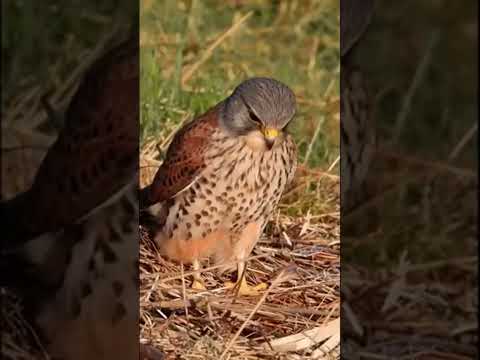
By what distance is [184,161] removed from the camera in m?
1.69

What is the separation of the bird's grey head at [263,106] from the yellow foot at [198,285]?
213 mm

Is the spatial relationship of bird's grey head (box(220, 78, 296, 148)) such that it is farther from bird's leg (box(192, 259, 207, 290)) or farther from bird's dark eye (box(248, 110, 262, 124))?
bird's leg (box(192, 259, 207, 290))

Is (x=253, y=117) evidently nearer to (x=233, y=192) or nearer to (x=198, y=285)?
(x=233, y=192)

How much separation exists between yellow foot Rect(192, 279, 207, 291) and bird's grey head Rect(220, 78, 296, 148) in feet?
0.70

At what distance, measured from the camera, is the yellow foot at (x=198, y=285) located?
161 centimetres

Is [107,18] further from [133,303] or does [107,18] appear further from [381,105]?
[381,105]

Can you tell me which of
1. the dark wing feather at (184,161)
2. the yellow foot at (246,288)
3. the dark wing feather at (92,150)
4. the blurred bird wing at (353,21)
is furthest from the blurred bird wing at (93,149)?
the blurred bird wing at (353,21)

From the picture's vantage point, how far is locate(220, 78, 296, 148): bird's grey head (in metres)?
1.55

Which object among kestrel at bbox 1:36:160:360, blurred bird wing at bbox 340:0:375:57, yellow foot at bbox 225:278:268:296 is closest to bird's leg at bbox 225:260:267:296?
yellow foot at bbox 225:278:268:296

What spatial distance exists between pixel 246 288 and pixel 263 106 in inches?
10.1

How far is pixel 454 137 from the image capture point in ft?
7.79

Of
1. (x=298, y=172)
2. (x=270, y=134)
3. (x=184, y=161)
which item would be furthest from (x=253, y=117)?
(x=298, y=172)

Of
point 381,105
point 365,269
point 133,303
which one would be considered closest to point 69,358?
point 133,303

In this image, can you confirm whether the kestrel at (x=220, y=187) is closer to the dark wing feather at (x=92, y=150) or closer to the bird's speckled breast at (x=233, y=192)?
the bird's speckled breast at (x=233, y=192)
